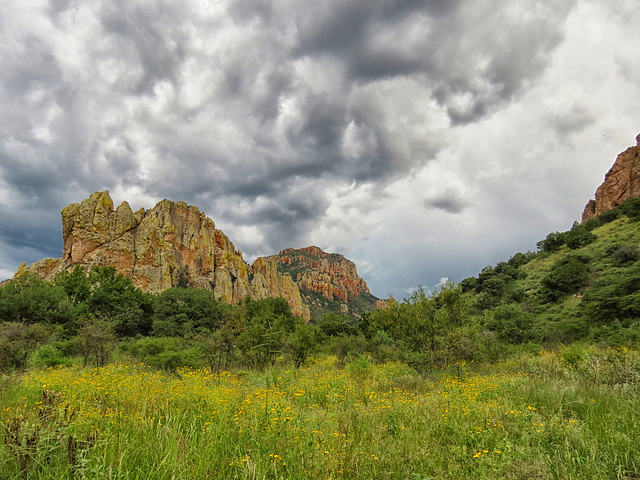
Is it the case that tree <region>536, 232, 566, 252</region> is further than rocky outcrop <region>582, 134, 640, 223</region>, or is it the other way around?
rocky outcrop <region>582, 134, 640, 223</region>

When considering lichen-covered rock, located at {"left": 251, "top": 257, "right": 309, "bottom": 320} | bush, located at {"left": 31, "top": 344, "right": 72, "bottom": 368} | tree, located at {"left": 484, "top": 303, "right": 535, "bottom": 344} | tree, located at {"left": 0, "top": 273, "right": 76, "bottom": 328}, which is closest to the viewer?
bush, located at {"left": 31, "top": 344, "right": 72, "bottom": 368}

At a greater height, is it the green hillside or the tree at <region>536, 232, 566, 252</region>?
the tree at <region>536, 232, 566, 252</region>

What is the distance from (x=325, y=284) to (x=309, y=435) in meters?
151

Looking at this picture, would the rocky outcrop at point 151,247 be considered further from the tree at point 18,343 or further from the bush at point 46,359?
the bush at point 46,359

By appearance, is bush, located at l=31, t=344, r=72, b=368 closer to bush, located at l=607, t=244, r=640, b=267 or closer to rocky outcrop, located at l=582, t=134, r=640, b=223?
bush, located at l=607, t=244, r=640, b=267

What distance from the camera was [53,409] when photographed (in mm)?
2730

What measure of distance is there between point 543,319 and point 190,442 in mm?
33509

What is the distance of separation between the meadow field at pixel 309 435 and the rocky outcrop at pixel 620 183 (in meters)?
83.9

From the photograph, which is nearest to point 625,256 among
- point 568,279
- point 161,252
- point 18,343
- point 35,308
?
point 568,279

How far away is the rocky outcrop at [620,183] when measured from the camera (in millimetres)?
62219

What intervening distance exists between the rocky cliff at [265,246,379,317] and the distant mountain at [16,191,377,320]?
655 inches

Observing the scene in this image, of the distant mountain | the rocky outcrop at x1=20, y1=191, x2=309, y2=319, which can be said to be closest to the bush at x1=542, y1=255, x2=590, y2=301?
the rocky outcrop at x1=20, y1=191, x2=309, y2=319

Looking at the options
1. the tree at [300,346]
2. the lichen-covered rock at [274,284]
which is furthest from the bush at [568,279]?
the lichen-covered rock at [274,284]

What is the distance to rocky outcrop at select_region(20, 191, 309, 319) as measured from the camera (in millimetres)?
59406
